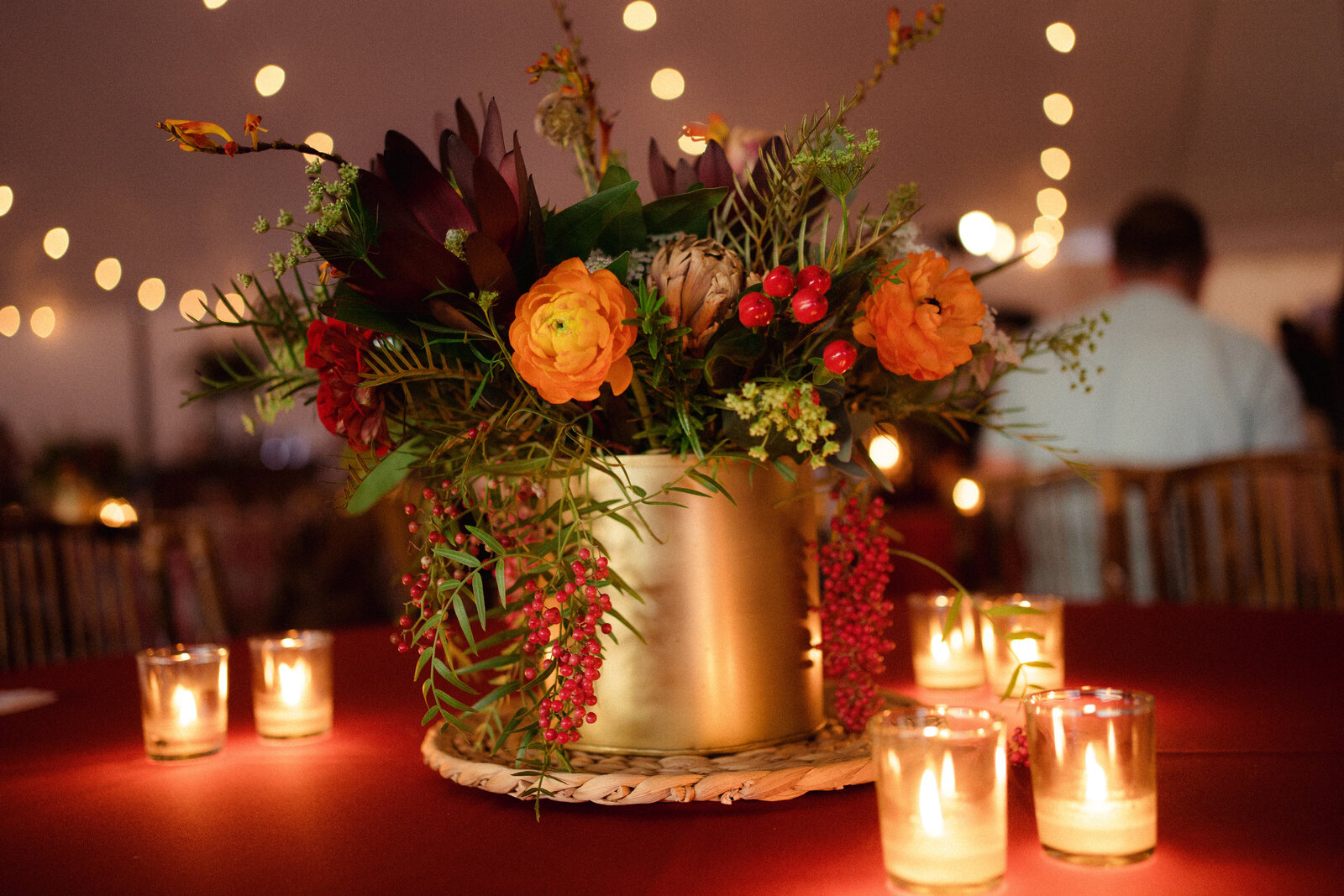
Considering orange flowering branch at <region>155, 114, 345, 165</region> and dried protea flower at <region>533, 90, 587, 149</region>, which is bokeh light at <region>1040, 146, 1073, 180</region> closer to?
dried protea flower at <region>533, 90, 587, 149</region>

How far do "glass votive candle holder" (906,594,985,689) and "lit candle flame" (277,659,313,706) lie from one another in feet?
1.46

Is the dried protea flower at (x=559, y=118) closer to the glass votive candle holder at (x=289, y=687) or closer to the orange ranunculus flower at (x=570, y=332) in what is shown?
the orange ranunculus flower at (x=570, y=332)

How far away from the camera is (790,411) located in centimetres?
52

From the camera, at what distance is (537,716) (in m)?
0.54

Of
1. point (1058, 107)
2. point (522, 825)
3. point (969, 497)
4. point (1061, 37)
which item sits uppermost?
point (1061, 37)

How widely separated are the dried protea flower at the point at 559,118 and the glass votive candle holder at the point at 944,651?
0.43 metres

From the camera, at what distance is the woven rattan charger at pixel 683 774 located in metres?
0.53

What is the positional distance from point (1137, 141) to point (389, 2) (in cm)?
250

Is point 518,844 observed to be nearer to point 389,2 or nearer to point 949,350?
point 949,350

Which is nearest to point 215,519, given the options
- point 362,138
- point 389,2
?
point 362,138

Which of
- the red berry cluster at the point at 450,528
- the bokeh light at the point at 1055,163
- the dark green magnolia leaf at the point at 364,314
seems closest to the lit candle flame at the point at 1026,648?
the red berry cluster at the point at 450,528

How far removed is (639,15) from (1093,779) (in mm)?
2671

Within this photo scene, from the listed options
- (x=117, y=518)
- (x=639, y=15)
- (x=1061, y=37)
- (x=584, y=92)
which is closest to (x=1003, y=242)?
(x=1061, y=37)

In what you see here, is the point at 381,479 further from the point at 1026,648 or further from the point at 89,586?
the point at 89,586
